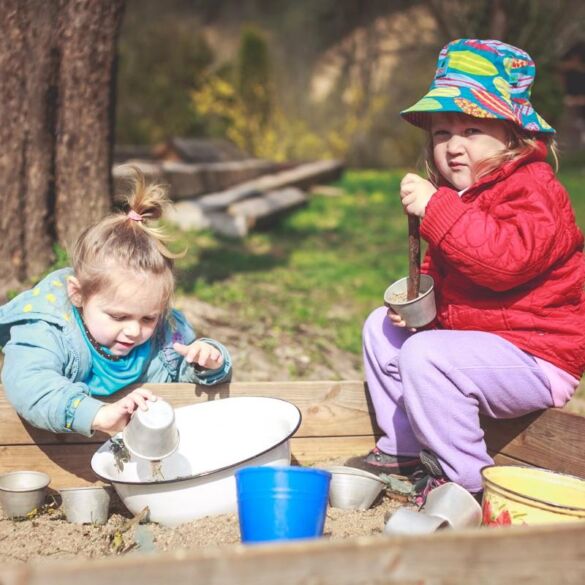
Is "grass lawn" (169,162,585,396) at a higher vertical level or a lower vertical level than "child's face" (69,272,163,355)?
lower

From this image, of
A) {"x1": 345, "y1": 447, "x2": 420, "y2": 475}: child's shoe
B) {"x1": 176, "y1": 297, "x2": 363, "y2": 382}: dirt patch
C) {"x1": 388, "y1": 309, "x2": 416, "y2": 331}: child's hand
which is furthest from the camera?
{"x1": 176, "y1": 297, "x2": 363, "y2": 382}: dirt patch

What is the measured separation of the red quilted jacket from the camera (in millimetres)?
2520

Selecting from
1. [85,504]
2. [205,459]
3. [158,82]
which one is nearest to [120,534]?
[85,504]

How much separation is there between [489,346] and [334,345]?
2173mm

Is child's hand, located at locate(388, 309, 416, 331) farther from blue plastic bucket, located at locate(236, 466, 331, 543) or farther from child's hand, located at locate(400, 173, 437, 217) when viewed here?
blue plastic bucket, located at locate(236, 466, 331, 543)

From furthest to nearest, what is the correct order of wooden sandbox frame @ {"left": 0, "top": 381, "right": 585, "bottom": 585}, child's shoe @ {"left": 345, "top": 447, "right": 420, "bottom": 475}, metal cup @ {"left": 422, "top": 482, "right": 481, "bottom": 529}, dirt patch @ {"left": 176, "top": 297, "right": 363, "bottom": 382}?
dirt patch @ {"left": 176, "top": 297, "right": 363, "bottom": 382}, child's shoe @ {"left": 345, "top": 447, "right": 420, "bottom": 475}, metal cup @ {"left": 422, "top": 482, "right": 481, "bottom": 529}, wooden sandbox frame @ {"left": 0, "top": 381, "right": 585, "bottom": 585}

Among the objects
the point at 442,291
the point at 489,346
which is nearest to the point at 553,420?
the point at 489,346

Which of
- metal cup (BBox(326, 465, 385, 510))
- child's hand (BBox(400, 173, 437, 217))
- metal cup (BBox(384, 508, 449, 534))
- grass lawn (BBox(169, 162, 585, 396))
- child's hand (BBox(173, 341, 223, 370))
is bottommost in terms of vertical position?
grass lawn (BBox(169, 162, 585, 396))

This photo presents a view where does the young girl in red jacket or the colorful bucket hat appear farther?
the colorful bucket hat

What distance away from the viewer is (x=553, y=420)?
8.75ft

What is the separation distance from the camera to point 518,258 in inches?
98.3

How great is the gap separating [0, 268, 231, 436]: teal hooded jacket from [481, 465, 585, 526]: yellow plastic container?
102 centimetres

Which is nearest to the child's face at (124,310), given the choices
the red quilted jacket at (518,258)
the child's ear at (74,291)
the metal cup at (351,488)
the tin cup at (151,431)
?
the child's ear at (74,291)

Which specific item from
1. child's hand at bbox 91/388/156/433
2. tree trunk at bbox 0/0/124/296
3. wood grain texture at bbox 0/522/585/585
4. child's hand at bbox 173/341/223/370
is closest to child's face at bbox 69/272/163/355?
child's hand at bbox 173/341/223/370
